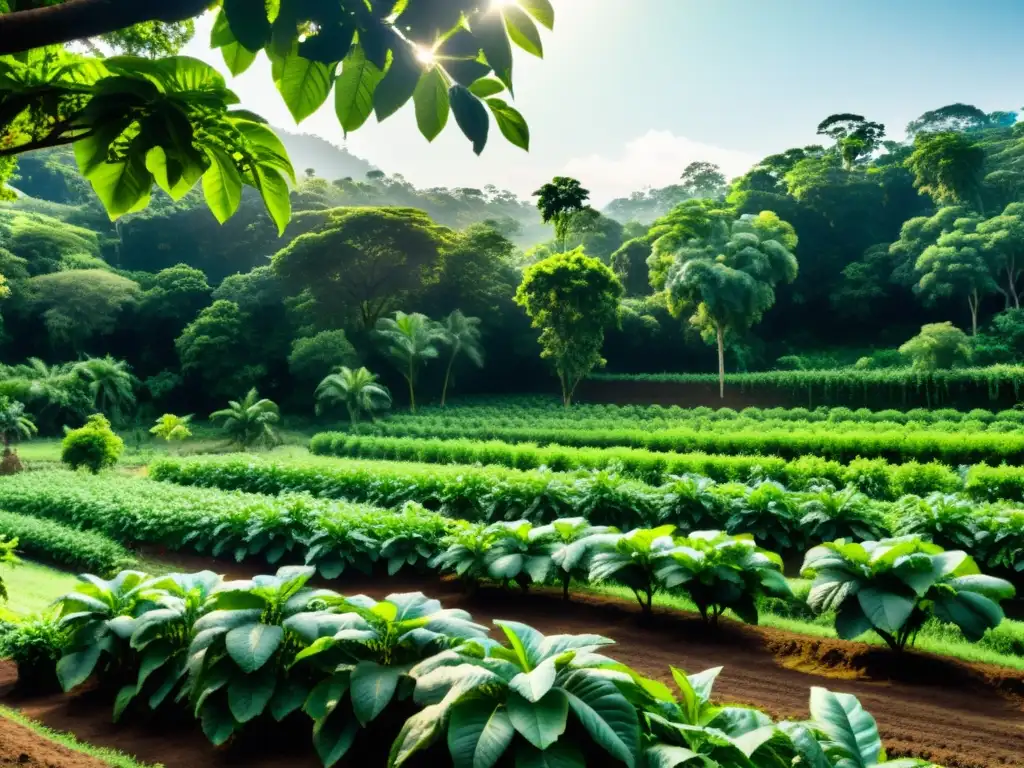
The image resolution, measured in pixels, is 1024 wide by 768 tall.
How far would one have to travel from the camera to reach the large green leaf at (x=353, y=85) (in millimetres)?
992

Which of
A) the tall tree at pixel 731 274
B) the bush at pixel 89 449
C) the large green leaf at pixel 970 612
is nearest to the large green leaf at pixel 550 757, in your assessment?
the large green leaf at pixel 970 612

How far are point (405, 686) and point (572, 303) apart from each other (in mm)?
21934

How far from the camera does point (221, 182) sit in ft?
4.09

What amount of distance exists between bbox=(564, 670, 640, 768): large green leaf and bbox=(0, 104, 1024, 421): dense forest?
72.2 ft

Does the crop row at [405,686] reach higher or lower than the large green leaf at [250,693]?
higher

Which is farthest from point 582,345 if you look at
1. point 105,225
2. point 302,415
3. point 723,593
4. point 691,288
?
point 105,225

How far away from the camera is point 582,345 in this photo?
2453cm

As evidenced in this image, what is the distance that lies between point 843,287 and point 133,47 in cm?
3066

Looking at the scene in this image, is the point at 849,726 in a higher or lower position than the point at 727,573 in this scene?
higher

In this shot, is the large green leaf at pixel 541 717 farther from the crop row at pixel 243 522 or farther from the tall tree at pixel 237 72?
the crop row at pixel 243 522

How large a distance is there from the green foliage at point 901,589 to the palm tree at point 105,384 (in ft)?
74.5

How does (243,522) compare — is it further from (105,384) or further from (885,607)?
(105,384)

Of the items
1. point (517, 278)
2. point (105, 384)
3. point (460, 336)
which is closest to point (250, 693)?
point (105, 384)

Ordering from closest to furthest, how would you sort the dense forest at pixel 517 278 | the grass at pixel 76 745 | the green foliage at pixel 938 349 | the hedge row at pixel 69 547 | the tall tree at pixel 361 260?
the grass at pixel 76 745, the hedge row at pixel 69 547, the green foliage at pixel 938 349, the dense forest at pixel 517 278, the tall tree at pixel 361 260
